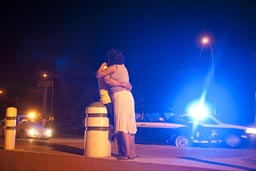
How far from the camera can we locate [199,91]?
38.2 metres

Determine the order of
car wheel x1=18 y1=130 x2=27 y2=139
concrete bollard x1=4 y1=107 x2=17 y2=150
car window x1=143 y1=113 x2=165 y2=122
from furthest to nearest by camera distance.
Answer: car wheel x1=18 y1=130 x2=27 y2=139 → car window x1=143 y1=113 x2=165 y2=122 → concrete bollard x1=4 y1=107 x2=17 y2=150

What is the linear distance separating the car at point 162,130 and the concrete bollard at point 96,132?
9.99 m

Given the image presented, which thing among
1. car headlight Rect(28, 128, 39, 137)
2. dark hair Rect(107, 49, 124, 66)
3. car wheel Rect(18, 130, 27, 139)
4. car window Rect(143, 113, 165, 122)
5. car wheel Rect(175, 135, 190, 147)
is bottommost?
car wheel Rect(175, 135, 190, 147)

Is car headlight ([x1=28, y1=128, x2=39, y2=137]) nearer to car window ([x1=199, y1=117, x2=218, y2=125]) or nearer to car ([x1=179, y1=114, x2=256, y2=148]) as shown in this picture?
car ([x1=179, y1=114, x2=256, y2=148])

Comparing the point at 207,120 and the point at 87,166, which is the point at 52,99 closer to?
the point at 207,120

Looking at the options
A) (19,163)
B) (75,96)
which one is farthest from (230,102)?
(19,163)

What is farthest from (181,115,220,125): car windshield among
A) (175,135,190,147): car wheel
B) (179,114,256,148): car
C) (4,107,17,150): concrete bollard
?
(4,107,17,150): concrete bollard

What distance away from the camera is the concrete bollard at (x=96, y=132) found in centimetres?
652

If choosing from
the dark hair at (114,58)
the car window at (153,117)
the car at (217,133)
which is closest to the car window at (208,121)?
the car at (217,133)

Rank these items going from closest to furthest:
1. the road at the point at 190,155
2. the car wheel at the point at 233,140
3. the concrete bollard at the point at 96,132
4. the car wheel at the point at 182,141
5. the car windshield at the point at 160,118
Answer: the road at the point at 190,155, the concrete bollard at the point at 96,132, the car wheel at the point at 182,141, the car wheel at the point at 233,140, the car windshield at the point at 160,118

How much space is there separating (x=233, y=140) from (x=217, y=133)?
680 millimetres

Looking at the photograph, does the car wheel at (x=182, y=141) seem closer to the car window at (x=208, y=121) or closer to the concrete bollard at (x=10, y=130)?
the car window at (x=208, y=121)

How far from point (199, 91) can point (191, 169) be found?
33.6m

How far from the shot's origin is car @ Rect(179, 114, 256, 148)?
1662 cm
